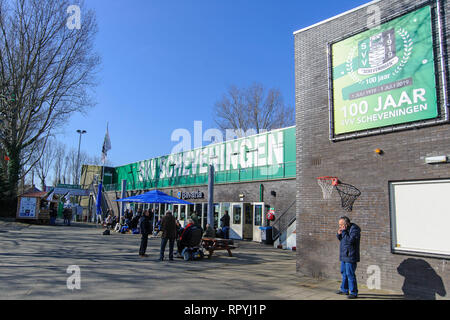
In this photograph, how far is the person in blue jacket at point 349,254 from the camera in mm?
7176

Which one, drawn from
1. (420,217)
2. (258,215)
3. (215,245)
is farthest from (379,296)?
(258,215)

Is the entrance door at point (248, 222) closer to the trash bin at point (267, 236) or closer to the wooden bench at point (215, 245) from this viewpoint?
the trash bin at point (267, 236)

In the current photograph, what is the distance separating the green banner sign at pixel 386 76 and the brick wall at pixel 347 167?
1.13 feet

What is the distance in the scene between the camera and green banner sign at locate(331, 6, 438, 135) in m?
7.74

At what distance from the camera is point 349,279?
7.20 metres

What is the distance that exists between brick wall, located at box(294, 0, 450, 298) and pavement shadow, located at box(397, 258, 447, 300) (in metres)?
0.03

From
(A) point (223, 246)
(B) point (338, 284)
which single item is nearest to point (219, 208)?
(A) point (223, 246)

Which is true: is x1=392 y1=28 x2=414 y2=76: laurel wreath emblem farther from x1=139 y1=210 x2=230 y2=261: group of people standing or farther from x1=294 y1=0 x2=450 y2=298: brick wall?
x1=139 y1=210 x2=230 y2=261: group of people standing

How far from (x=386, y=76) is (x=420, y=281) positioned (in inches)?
188

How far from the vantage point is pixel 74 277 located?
7910mm

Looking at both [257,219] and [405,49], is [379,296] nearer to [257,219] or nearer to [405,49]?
[405,49]

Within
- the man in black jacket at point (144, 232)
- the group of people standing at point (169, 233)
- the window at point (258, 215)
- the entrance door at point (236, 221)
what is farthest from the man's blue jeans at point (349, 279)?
the entrance door at point (236, 221)

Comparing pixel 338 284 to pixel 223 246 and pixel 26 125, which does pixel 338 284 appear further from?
pixel 26 125

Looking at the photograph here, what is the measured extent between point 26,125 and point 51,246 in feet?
50.2
